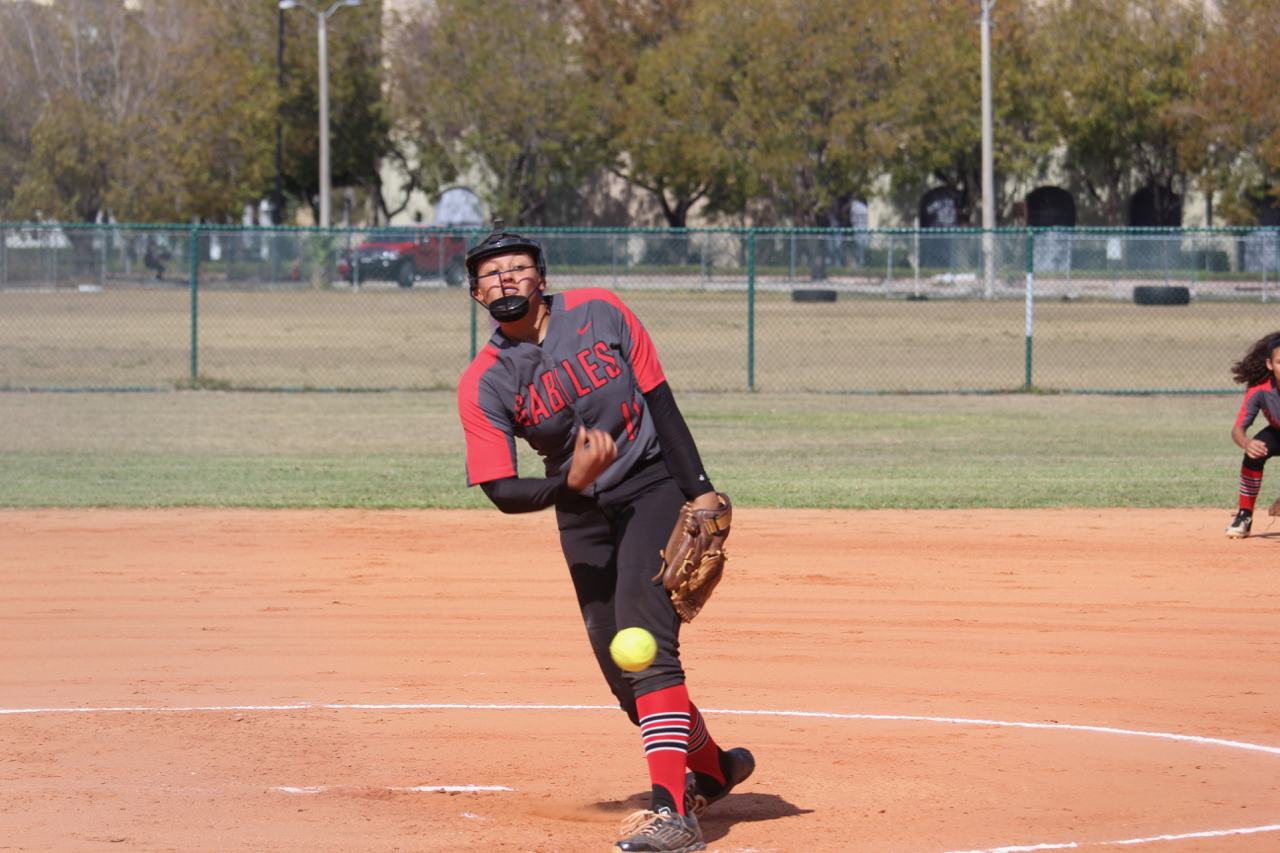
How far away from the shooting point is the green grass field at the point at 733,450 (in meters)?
11.7

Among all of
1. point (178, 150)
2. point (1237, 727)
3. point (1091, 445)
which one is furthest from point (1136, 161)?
point (1237, 727)

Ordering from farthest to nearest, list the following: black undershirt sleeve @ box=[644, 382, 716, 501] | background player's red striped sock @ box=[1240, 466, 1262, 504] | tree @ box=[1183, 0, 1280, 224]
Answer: tree @ box=[1183, 0, 1280, 224] → background player's red striped sock @ box=[1240, 466, 1262, 504] → black undershirt sleeve @ box=[644, 382, 716, 501]

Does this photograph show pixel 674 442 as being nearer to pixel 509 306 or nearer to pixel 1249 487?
pixel 509 306

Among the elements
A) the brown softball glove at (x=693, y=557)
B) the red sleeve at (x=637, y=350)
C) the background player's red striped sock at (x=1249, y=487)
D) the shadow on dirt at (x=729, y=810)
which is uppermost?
the red sleeve at (x=637, y=350)

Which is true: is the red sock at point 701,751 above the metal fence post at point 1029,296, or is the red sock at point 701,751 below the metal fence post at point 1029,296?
below

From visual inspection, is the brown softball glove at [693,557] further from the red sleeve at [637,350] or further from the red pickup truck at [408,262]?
the red pickup truck at [408,262]

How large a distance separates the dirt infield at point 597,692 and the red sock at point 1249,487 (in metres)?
0.28

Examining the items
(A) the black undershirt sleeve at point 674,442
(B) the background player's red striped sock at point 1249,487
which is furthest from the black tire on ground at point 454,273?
(A) the black undershirt sleeve at point 674,442

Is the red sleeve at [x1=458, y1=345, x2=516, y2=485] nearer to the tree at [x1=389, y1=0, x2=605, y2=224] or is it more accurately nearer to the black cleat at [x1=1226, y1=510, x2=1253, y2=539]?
the black cleat at [x1=1226, y1=510, x2=1253, y2=539]

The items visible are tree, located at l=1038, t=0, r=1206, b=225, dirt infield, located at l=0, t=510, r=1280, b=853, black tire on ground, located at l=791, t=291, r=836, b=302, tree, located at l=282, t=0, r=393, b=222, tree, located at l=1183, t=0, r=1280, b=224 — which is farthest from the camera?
tree, located at l=282, t=0, r=393, b=222

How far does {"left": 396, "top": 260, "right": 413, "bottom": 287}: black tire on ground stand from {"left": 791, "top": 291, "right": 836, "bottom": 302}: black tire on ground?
8636mm

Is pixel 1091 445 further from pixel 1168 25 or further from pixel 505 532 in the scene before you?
pixel 1168 25

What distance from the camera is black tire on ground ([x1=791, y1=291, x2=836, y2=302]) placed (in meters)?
29.1

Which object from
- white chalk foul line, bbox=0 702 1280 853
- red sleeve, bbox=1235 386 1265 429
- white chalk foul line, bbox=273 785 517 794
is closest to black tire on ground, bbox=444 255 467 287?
red sleeve, bbox=1235 386 1265 429
